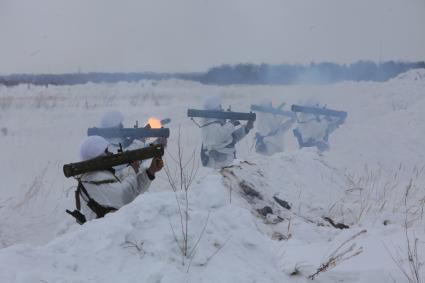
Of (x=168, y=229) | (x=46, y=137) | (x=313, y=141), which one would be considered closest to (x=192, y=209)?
(x=168, y=229)

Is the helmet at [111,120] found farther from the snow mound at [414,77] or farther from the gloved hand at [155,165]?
the snow mound at [414,77]

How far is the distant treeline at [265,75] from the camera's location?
29344 millimetres

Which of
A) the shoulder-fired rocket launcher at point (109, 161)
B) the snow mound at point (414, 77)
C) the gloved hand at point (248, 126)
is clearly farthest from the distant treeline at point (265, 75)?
the shoulder-fired rocket launcher at point (109, 161)

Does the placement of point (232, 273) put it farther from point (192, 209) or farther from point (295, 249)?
point (295, 249)

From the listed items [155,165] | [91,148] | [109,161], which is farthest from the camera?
[155,165]

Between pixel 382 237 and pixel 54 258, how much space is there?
7.68ft

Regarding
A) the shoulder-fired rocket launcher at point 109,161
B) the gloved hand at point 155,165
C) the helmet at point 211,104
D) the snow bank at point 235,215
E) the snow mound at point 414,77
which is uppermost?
the snow mound at point 414,77

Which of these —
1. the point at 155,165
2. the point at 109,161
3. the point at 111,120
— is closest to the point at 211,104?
the point at 111,120

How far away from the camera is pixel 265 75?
3188 cm

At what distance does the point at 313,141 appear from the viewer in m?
11.6

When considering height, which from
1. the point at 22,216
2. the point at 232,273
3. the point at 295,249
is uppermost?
the point at 232,273

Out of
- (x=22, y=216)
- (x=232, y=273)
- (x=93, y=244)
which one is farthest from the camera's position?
(x=22, y=216)

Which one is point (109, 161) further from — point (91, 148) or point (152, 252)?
point (152, 252)

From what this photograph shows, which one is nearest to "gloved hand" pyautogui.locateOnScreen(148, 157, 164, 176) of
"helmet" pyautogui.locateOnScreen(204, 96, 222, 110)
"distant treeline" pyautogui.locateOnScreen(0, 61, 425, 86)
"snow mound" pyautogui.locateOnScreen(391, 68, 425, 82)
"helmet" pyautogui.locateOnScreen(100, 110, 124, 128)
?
"helmet" pyautogui.locateOnScreen(100, 110, 124, 128)
